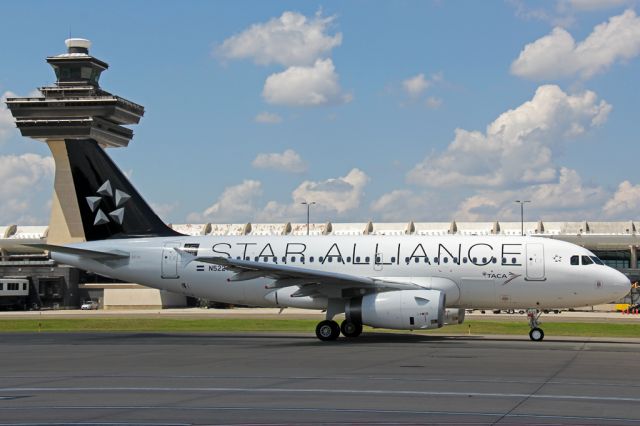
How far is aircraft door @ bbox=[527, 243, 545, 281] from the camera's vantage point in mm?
34094

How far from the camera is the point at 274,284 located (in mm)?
34594

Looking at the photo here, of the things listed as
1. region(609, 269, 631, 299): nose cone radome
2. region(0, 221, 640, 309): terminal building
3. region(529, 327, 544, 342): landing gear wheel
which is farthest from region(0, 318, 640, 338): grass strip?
region(0, 221, 640, 309): terminal building

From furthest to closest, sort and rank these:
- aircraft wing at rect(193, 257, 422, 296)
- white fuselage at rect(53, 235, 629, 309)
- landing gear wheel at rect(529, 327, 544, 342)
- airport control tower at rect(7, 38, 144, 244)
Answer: airport control tower at rect(7, 38, 144, 244) → landing gear wheel at rect(529, 327, 544, 342) → white fuselage at rect(53, 235, 629, 309) → aircraft wing at rect(193, 257, 422, 296)

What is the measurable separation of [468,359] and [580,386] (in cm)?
709

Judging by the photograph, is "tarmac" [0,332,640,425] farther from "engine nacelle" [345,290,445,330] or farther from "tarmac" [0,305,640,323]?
"tarmac" [0,305,640,323]

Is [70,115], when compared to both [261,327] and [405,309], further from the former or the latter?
[405,309]

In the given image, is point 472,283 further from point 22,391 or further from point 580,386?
point 22,391

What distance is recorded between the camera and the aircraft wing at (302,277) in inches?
1268

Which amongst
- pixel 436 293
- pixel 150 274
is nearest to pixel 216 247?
pixel 150 274

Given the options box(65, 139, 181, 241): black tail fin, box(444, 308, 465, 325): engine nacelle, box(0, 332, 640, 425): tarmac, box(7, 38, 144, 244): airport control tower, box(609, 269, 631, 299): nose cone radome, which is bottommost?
box(0, 332, 640, 425): tarmac

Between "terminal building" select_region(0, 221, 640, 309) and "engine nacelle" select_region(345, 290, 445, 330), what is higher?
"terminal building" select_region(0, 221, 640, 309)

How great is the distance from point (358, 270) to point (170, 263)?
8.10 metres

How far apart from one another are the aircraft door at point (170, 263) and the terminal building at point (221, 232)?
61342 mm

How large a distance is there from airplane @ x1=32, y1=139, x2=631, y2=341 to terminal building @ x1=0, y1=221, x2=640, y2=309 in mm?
60399
